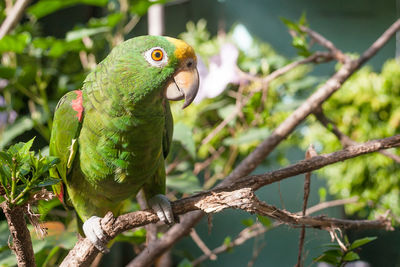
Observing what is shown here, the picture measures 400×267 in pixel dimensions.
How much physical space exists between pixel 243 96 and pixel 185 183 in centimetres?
35

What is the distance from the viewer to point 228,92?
107cm

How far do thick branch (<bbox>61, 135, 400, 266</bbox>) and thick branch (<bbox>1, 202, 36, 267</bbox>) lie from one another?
1.9 inches

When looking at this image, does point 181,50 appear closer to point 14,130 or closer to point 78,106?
point 78,106

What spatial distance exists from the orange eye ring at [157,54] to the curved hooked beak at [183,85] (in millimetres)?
33

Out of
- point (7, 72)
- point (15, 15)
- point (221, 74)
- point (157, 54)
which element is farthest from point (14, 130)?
point (157, 54)

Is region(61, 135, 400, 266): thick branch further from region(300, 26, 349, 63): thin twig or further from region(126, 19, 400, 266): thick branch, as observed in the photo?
region(300, 26, 349, 63): thin twig

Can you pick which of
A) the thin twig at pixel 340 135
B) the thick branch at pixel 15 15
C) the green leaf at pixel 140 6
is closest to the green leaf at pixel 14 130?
the thick branch at pixel 15 15

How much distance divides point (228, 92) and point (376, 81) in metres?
0.40

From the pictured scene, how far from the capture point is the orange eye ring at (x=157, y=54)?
1.62 feet

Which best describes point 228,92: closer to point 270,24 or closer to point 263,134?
point 263,134

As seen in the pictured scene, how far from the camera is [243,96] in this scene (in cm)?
105

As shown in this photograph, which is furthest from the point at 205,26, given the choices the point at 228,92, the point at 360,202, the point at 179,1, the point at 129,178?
the point at 129,178

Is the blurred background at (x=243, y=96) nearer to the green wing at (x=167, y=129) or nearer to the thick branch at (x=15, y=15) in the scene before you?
the thick branch at (x=15, y=15)

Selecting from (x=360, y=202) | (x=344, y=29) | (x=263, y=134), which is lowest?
(x=360, y=202)
